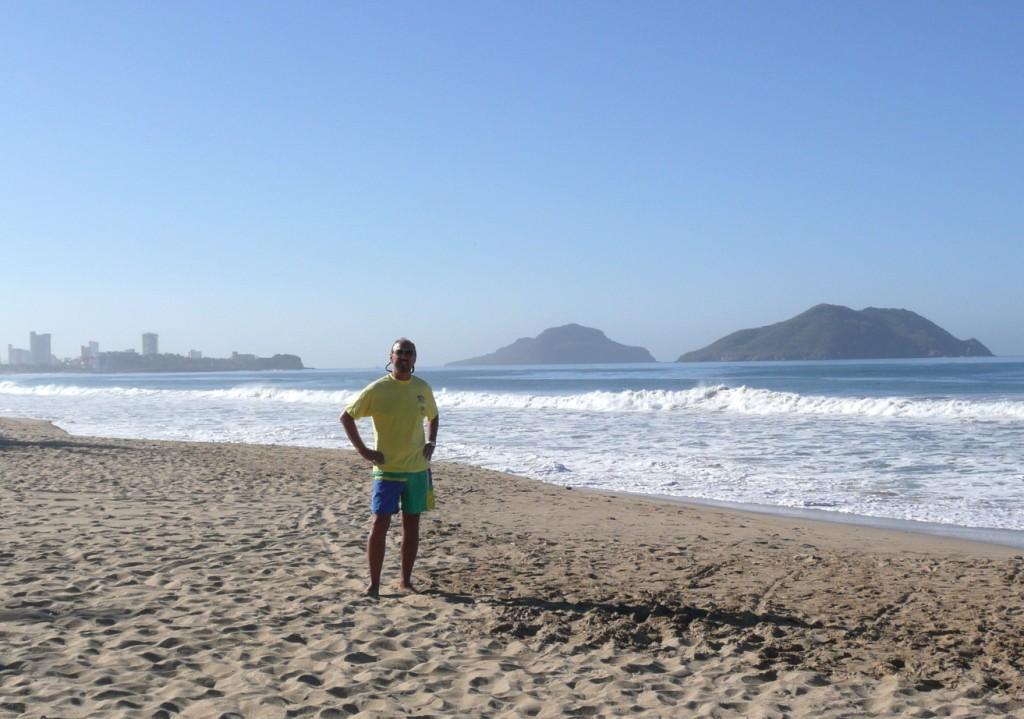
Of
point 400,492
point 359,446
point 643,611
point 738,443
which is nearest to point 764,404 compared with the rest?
point 738,443

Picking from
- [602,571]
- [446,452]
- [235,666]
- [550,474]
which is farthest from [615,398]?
[235,666]

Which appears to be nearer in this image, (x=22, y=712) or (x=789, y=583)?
(x=22, y=712)

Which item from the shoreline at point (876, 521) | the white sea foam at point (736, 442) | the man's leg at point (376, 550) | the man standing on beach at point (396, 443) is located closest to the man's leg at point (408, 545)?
the man standing on beach at point (396, 443)

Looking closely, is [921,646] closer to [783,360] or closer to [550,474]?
[550,474]

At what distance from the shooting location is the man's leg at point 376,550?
5.68 m

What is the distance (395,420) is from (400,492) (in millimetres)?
467

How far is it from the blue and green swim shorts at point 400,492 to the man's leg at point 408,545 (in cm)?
8

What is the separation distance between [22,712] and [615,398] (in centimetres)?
3448

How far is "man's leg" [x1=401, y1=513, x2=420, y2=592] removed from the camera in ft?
18.9

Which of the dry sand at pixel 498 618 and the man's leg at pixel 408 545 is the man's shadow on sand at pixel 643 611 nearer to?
the dry sand at pixel 498 618

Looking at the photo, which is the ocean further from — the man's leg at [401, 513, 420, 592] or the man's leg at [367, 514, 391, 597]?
the man's leg at [367, 514, 391, 597]

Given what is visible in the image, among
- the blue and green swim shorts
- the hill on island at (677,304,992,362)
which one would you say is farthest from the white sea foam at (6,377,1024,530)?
the hill on island at (677,304,992,362)

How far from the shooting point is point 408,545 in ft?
19.2

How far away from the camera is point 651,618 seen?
17.4 feet
